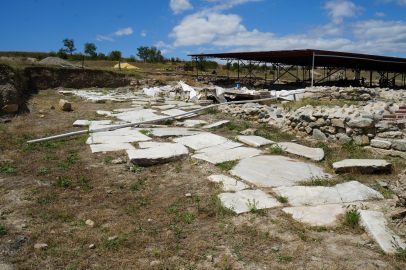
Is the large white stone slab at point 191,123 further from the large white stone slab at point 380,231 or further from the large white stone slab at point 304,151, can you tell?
the large white stone slab at point 380,231

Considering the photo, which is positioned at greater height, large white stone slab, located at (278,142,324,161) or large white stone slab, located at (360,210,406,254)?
large white stone slab, located at (278,142,324,161)

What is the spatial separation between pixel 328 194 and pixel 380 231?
0.90 meters

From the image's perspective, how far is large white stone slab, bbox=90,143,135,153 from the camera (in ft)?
15.8

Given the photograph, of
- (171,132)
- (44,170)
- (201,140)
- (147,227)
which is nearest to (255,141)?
(201,140)

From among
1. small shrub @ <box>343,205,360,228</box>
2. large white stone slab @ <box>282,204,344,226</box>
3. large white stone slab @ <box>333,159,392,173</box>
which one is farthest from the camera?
large white stone slab @ <box>333,159,392,173</box>

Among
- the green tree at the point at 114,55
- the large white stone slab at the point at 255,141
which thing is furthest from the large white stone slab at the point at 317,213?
the green tree at the point at 114,55

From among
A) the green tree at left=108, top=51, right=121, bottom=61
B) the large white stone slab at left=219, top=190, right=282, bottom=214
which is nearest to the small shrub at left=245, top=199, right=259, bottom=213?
the large white stone slab at left=219, top=190, right=282, bottom=214

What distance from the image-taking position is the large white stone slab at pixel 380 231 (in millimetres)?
2111

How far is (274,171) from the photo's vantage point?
3.88 metres

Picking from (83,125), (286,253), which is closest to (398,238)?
(286,253)

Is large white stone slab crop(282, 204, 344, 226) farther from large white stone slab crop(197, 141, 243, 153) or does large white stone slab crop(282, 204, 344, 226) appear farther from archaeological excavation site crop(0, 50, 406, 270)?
large white stone slab crop(197, 141, 243, 153)

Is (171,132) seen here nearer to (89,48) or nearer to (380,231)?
(380,231)

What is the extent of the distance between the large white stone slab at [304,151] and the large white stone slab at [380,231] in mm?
1934

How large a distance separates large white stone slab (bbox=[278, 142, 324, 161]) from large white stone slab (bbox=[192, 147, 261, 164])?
2.01 ft
